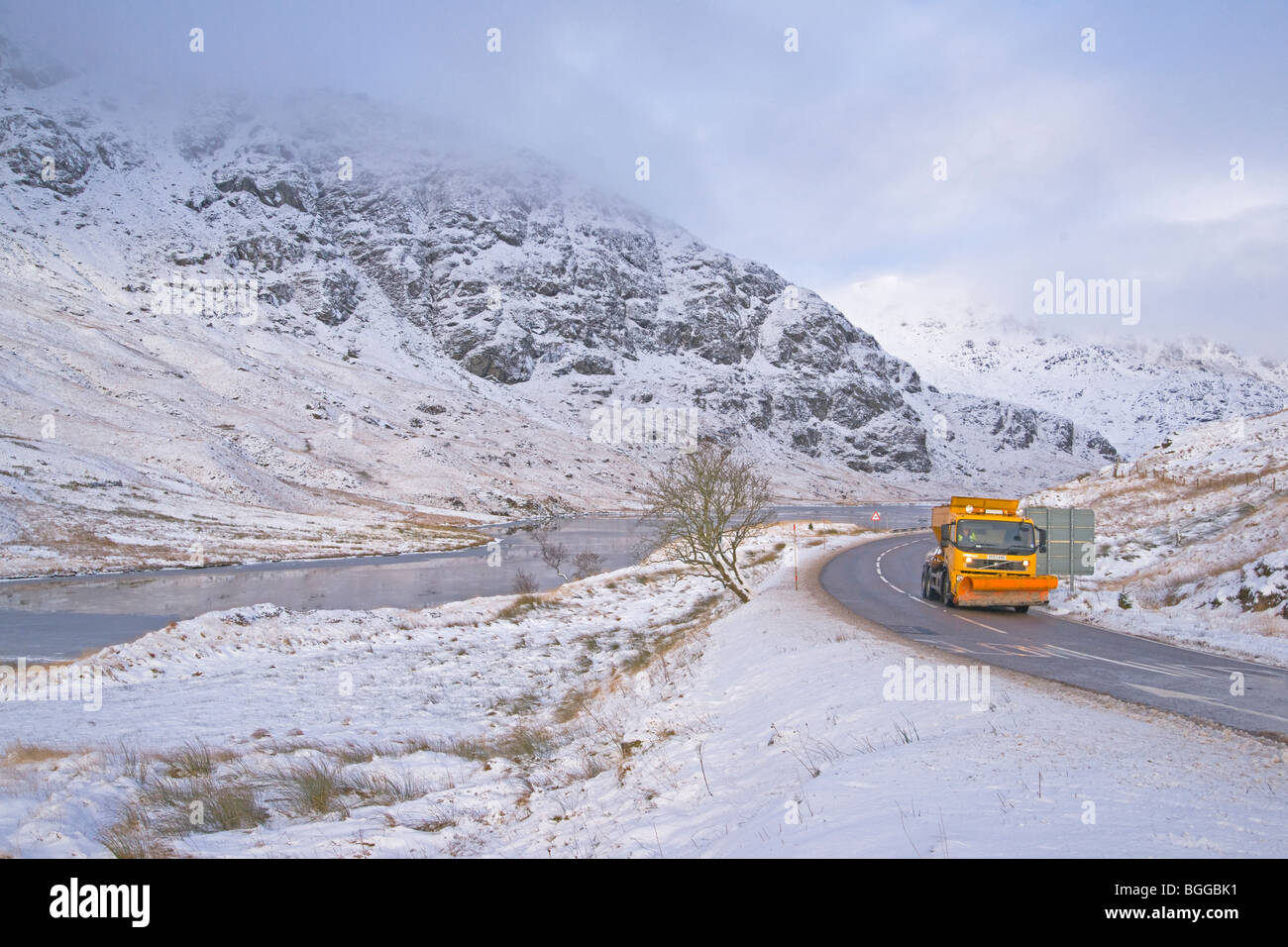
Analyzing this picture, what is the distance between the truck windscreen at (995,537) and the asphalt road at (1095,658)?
1870 millimetres

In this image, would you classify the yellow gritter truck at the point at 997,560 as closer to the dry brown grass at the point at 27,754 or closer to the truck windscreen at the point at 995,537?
the truck windscreen at the point at 995,537

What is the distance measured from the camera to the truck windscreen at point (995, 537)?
20.1 meters

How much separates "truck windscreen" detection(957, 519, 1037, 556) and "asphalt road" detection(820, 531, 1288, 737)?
73.6 inches

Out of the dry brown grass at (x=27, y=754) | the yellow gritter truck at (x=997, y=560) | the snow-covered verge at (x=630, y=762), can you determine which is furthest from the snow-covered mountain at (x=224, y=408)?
the yellow gritter truck at (x=997, y=560)

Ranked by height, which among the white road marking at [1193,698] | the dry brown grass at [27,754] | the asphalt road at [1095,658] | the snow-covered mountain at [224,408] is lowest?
the dry brown grass at [27,754]

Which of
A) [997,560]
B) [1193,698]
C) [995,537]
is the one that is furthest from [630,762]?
[995,537]

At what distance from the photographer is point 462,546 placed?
67.9 meters

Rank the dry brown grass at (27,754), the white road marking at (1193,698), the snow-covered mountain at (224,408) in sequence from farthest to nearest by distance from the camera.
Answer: the snow-covered mountain at (224,408) → the dry brown grass at (27,754) → the white road marking at (1193,698)

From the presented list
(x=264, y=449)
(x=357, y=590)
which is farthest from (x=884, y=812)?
(x=264, y=449)

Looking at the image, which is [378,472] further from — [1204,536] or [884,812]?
[884,812]

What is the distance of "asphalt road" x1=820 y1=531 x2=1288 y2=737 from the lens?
31.4 ft

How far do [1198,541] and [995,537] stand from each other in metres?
11.5
